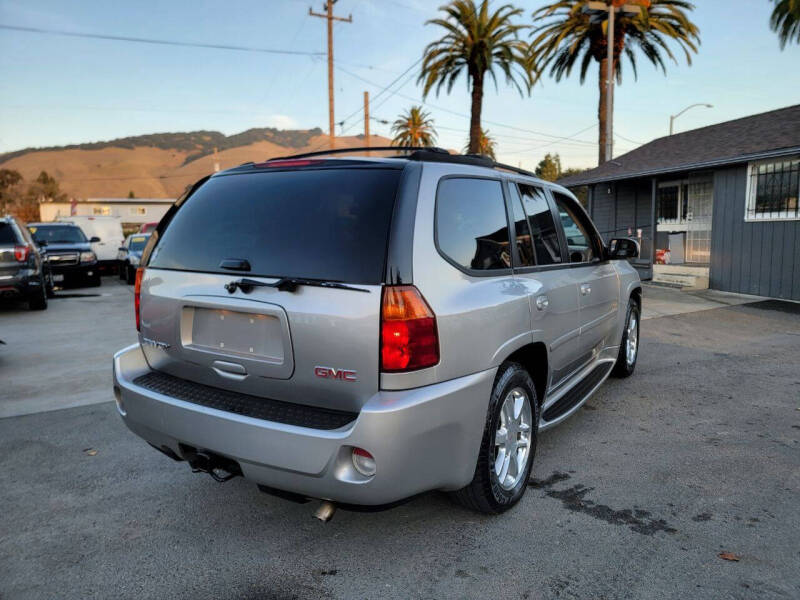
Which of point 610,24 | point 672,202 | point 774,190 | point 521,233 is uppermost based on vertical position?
point 610,24

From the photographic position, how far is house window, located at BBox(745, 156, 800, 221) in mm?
12336

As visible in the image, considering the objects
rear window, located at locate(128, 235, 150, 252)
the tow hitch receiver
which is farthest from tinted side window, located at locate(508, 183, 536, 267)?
rear window, located at locate(128, 235, 150, 252)

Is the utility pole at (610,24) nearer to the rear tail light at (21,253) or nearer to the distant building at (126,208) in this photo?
the rear tail light at (21,253)

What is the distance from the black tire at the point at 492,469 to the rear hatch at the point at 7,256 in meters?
9.94

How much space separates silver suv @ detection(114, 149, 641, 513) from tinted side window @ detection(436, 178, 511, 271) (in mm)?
11

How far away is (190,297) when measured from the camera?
2791 millimetres

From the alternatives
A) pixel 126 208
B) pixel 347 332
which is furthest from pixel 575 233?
pixel 126 208

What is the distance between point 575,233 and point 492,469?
2.20 m

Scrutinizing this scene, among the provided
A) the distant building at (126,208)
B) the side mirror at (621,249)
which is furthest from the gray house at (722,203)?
the distant building at (126,208)

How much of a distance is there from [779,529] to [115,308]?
11437 millimetres

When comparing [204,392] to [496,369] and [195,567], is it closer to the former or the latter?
[195,567]

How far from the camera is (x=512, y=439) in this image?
10.4 ft

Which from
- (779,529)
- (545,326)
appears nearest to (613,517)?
(779,529)

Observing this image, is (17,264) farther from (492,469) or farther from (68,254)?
(492,469)
